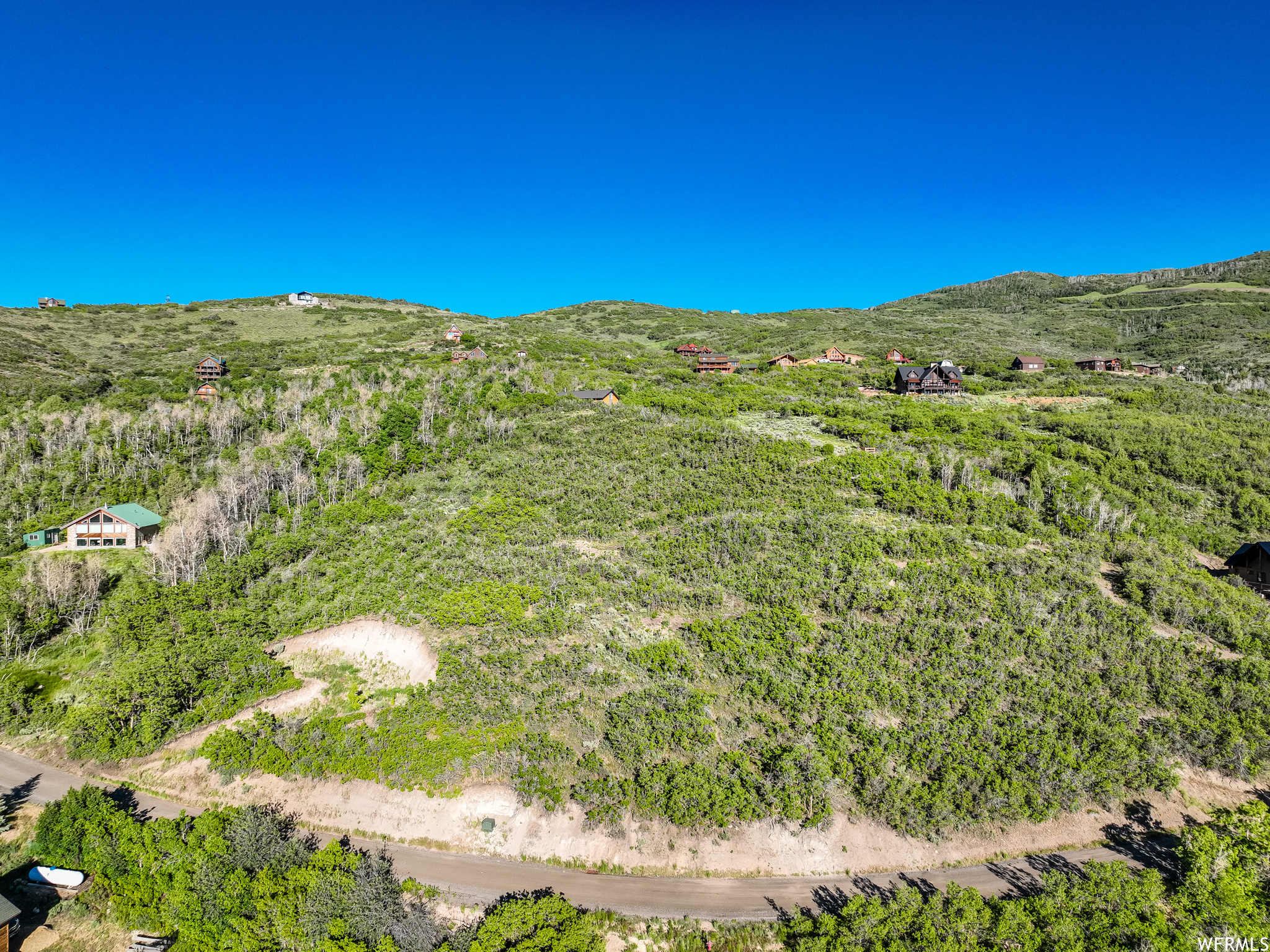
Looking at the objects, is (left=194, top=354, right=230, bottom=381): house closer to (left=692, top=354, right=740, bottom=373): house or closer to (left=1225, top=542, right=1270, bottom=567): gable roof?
(left=692, top=354, right=740, bottom=373): house

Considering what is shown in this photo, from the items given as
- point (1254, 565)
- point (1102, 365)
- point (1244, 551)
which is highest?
point (1102, 365)

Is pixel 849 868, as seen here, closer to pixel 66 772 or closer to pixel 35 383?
pixel 66 772

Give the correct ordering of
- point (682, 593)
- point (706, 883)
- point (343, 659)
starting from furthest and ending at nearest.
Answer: point (682, 593) < point (343, 659) < point (706, 883)

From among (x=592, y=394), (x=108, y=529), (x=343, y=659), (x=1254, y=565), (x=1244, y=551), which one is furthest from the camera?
(x=592, y=394)

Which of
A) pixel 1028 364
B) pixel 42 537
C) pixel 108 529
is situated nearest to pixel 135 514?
pixel 108 529

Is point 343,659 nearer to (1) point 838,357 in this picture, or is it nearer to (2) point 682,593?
(2) point 682,593

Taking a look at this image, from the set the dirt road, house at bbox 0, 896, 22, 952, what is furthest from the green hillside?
house at bbox 0, 896, 22, 952

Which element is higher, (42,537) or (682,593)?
(42,537)
